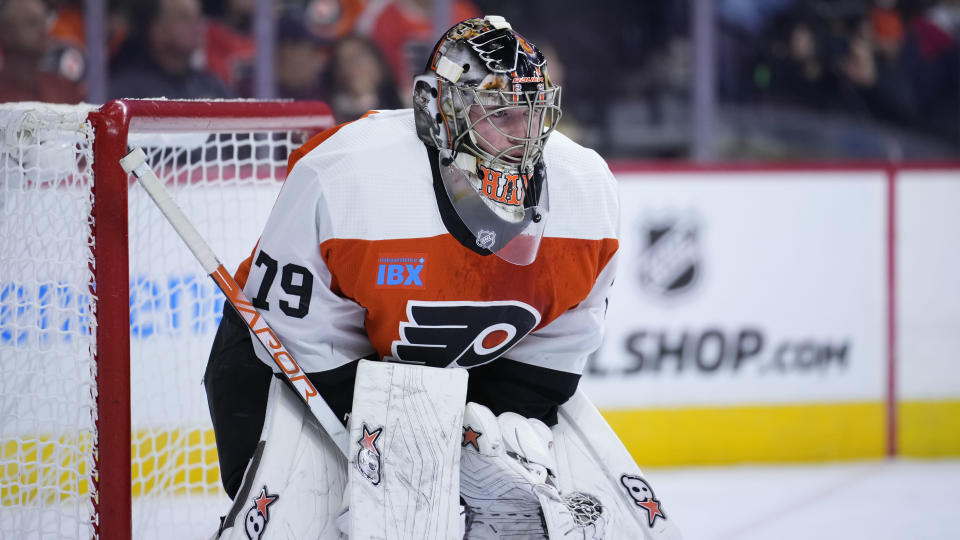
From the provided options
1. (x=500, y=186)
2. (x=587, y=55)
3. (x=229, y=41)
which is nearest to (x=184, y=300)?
(x=500, y=186)

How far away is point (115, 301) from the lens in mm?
1587

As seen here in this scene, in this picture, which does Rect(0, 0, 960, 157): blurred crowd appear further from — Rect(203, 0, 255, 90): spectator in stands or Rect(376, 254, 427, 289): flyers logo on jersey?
Rect(376, 254, 427, 289): flyers logo on jersey

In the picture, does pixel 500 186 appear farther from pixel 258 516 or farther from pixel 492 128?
pixel 258 516

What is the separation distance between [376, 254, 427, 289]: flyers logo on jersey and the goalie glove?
0.64 feet

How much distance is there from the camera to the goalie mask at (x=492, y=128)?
5.09 ft

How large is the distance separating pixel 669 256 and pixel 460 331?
65.8 inches

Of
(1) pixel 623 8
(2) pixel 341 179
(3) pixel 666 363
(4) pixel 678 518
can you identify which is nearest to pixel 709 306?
(3) pixel 666 363

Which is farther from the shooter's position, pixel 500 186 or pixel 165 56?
pixel 165 56

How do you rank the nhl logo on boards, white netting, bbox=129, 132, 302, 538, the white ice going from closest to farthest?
white netting, bbox=129, 132, 302, 538
the white ice
the nhl logo on boards

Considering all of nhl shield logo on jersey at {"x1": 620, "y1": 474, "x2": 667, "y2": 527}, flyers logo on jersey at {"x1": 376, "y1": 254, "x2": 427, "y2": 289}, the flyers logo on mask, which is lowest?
nhl shield logo on jersey at {"x1": 620, "y1": 474, "x2": 667, "y2": 527}

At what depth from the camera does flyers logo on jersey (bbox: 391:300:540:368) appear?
1590 millimetres

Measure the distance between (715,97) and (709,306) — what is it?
2.86ft

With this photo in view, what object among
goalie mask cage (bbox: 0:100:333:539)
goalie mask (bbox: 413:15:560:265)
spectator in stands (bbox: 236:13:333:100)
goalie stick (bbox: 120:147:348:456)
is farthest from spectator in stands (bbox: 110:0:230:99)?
goalie mask (bbox: 413:15:560:265)

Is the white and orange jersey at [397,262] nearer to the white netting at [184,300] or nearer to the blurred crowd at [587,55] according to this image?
the white netting at [184,300]
